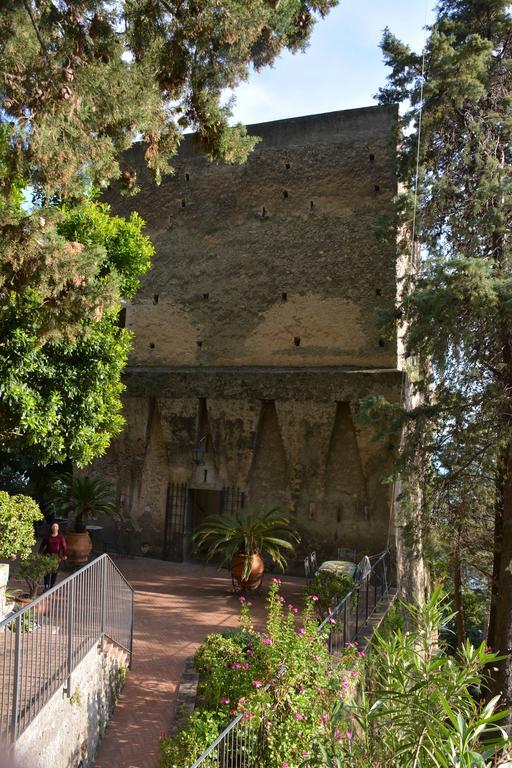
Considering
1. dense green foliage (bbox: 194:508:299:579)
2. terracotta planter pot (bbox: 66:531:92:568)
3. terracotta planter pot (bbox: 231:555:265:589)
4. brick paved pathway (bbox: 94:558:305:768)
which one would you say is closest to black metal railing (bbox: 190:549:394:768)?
brick paved pathway (bbox: 94:558:305:768)

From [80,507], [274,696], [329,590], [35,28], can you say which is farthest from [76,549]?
[35,28]

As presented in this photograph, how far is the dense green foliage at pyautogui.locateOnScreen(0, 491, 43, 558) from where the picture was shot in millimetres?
9219

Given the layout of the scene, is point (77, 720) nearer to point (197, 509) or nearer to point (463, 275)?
point (463, 275)

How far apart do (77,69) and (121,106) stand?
27.0 inches

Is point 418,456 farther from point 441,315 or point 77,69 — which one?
point 77,69

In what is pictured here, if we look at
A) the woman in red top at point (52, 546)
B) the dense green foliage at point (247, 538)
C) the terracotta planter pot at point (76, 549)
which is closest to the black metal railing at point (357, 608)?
the dense green foliage at point (247, 538)

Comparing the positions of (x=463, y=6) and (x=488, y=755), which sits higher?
(x=463, y=6)

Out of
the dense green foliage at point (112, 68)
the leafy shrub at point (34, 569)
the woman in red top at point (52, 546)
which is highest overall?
the dense green foliage at point (112, 68)

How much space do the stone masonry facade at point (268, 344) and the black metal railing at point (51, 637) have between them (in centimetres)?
746

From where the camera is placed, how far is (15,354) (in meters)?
9.73

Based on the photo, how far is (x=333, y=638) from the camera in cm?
898

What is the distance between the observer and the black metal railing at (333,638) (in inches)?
221

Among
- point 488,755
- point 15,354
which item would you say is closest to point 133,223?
point 15,354

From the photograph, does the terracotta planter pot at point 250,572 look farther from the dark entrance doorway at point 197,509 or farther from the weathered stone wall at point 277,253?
the weathered stone wall at point 277,253
